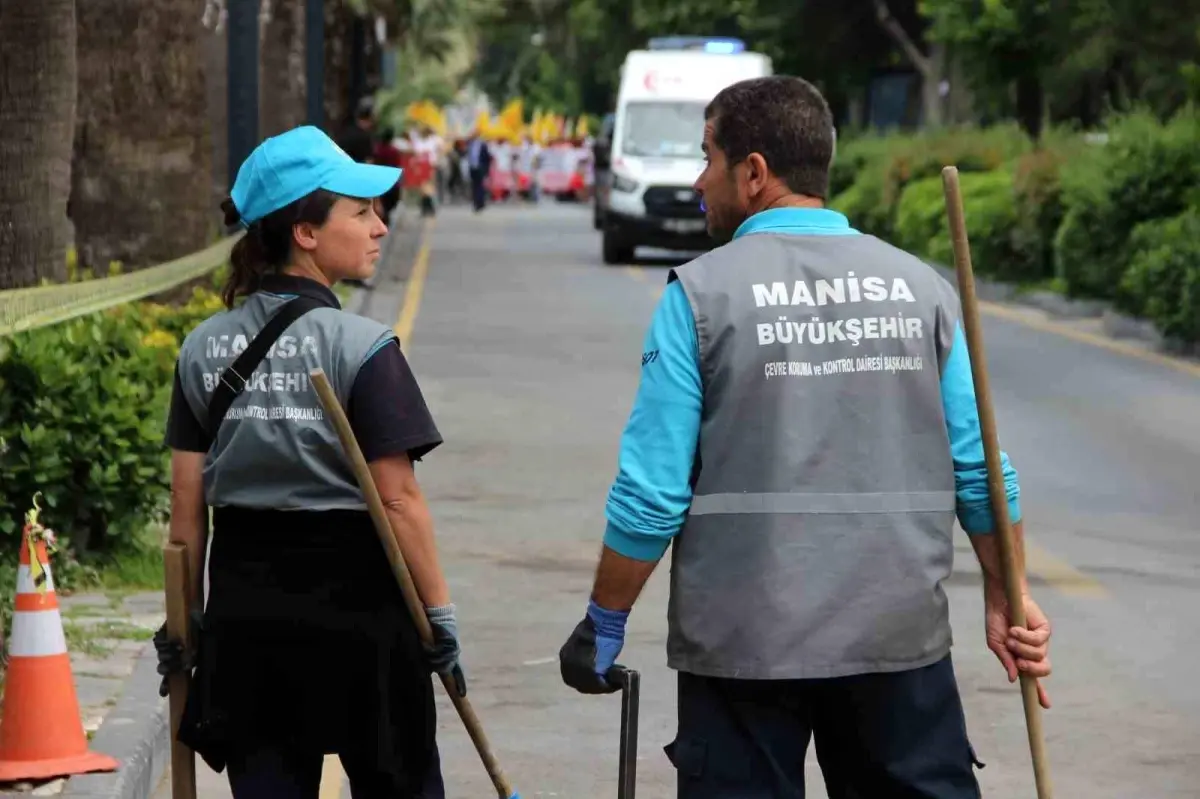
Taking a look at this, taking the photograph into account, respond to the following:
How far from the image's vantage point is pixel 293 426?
14.2 ft

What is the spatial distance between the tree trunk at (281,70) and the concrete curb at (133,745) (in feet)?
66.8

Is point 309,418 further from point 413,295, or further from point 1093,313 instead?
point 413,295

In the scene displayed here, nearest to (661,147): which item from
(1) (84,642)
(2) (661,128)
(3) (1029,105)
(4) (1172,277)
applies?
(2) (661,128)

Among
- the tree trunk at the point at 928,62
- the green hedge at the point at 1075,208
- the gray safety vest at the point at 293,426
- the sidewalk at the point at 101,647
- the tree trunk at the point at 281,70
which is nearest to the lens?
the gray safety vest at the point at 293,426

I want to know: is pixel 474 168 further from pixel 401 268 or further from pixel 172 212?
pixel 172 212

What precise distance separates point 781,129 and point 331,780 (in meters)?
3.48

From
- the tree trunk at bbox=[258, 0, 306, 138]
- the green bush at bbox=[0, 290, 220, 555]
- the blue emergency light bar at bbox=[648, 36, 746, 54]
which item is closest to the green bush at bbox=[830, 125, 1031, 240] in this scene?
the blue emergency light bar at bbox=[648, 36, 746, 54]

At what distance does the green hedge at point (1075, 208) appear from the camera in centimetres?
2084

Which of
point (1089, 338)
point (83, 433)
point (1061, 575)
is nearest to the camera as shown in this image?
point (83, 433)

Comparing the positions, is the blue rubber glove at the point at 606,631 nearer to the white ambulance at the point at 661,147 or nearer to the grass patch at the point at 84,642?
the grass patch at the point at 84,642

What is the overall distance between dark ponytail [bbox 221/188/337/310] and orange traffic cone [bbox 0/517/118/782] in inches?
79.5

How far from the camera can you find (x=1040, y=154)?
27062 millimetres

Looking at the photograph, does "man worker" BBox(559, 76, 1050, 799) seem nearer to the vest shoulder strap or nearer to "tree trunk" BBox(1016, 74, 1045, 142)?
the vest shoulder strap

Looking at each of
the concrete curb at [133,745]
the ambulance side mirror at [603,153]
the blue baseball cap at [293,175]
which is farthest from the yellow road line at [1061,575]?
the ambulance side mirror at [603,153]
